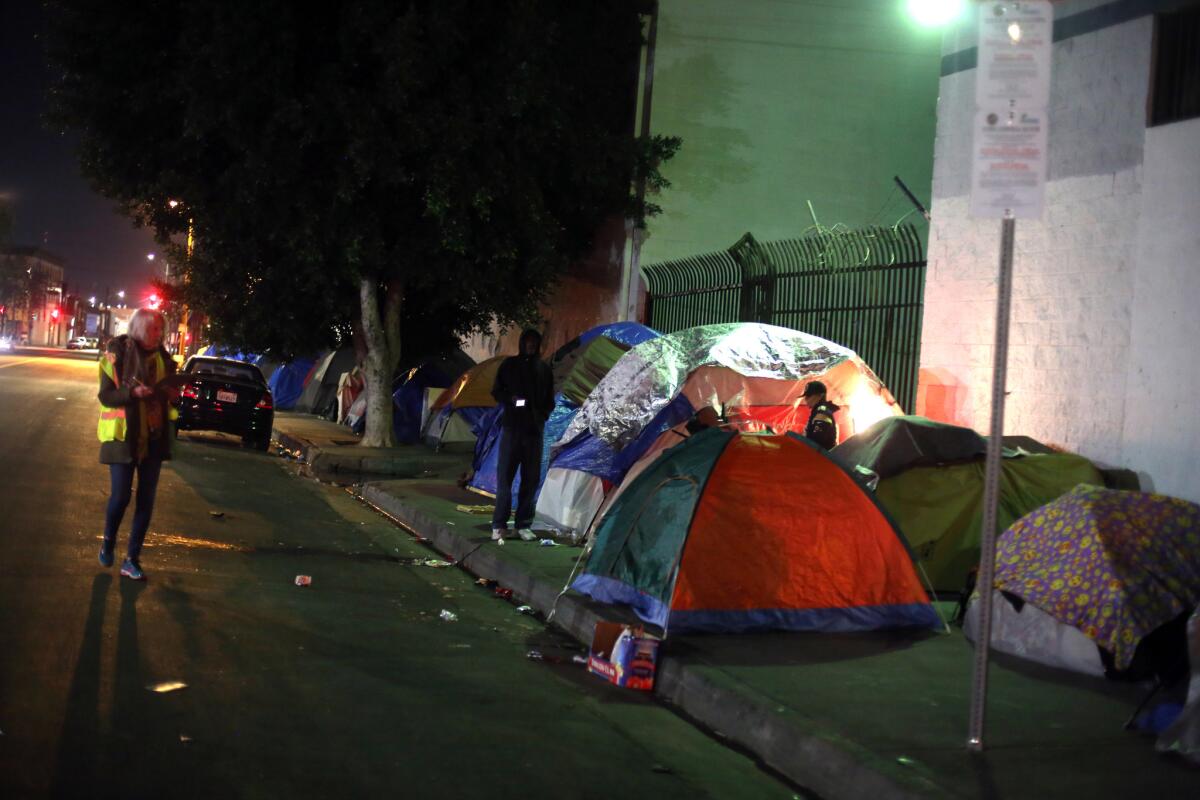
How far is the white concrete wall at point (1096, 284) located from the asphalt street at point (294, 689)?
4763 mm

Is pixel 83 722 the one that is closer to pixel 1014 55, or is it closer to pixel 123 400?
pixel 123 400

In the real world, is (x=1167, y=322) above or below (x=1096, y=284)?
below

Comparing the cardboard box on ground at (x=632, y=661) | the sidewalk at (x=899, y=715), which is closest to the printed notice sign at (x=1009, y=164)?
the sidewalk at (x=899, y=715)

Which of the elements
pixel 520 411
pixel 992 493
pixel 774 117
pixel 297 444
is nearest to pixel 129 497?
pixel 520 411

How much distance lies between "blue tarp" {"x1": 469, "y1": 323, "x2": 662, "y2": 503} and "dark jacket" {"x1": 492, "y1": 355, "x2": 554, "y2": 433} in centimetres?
115

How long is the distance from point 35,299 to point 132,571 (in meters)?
129

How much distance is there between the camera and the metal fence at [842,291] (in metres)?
12.8

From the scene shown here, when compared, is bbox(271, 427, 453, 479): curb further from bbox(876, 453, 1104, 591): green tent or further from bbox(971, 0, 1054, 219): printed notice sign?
bbox(971, 0, 1054, 219): printed notice sign

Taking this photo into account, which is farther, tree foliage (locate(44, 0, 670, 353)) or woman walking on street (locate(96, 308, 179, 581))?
tree foliage (locate(44, 0, 670, 353))

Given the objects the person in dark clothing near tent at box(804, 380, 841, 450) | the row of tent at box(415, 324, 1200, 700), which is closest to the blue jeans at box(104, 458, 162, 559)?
the row of tent at box(415, 324, 1200, 700)

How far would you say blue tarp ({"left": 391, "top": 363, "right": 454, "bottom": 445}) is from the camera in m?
25.3

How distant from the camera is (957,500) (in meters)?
9.93

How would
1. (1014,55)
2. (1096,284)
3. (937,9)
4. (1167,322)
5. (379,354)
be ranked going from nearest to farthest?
1. (1014,55)
2. (1167,322)
3. (1096,284)
4. (937,9)
5. (379,354)

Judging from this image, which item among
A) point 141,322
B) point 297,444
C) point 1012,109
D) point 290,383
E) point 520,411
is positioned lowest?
point 297,444
